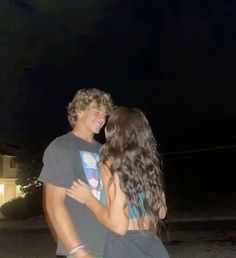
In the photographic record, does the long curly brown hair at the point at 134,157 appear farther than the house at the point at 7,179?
No

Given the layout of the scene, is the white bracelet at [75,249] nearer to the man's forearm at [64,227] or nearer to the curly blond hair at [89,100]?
the man's forearm at [64,227]

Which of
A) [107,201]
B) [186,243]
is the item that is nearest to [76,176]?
[107,201]

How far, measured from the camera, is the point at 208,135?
35375 millimetres

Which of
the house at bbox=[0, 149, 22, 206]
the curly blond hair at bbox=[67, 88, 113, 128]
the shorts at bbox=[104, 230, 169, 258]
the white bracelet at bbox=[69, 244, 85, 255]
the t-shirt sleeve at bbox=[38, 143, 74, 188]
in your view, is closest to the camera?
the shorts at bbox=[104, 230, 169, 258]

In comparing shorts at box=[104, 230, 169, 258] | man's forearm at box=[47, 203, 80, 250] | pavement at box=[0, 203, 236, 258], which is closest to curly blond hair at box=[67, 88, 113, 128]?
man's forearm at box=[47, 203, 80, 250]

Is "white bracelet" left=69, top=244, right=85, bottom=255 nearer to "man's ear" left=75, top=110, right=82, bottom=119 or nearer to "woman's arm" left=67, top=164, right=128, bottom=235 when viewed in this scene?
"woman's arm" left=67, top=164, right=128, bottom=235

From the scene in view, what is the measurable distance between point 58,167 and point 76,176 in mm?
132

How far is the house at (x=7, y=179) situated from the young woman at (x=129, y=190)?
1406 inches

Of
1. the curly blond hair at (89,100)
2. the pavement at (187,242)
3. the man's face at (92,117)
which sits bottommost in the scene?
the pavement at (187,242)

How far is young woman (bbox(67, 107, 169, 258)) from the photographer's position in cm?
236

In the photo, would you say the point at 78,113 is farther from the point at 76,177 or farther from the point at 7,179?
the point at 7,179

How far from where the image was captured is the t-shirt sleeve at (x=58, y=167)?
2.54 m

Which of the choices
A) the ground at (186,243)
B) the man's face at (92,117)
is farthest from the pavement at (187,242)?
the man's face at (92,117)

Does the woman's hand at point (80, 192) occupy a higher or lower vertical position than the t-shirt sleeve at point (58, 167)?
lower
